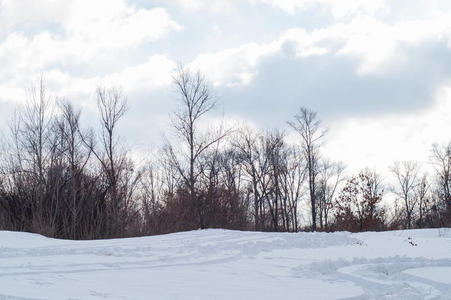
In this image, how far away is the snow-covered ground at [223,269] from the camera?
7.36 metres

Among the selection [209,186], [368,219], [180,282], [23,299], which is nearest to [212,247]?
[180,282]

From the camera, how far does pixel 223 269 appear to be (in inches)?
401

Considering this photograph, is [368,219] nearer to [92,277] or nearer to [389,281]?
[389,281]

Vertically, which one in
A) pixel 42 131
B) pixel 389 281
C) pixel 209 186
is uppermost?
pixel 42 131

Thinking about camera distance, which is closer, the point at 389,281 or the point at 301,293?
the point at 301,293

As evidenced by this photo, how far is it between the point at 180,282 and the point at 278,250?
21.3 ft

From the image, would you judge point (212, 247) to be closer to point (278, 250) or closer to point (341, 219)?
point (278, 250)

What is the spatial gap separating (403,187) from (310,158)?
59.7 feet

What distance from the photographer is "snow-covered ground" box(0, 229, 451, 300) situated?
7357mm

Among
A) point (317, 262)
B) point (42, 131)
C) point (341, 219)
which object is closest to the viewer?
point (317, 262)

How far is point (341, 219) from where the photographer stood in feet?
97.1

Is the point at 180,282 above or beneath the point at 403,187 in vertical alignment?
beneath

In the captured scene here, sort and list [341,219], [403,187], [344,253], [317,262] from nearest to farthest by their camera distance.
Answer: [317,262]
[344,253]
[341,219]
[403,187]

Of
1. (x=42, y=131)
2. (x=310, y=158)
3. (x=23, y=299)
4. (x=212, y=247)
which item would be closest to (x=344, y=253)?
(x=212, y=247)
